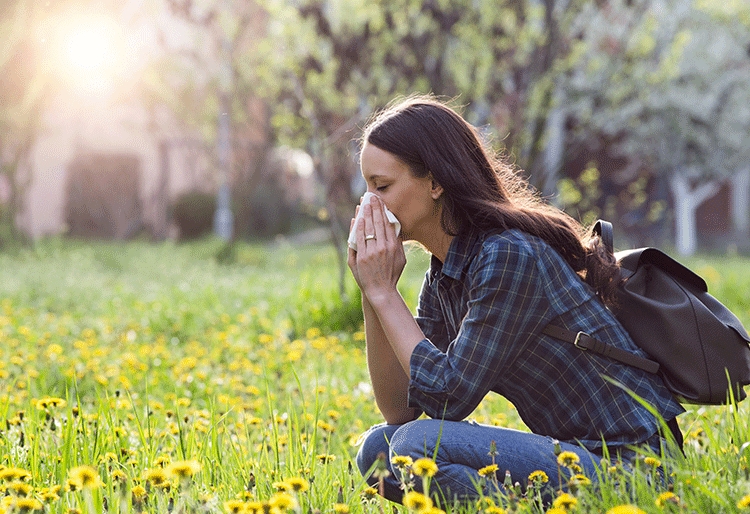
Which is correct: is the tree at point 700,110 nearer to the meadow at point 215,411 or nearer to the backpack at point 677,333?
the meadow at point 215,411

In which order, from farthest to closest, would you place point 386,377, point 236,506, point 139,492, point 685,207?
point 685,207 < point 386,377 < point 139,492 < point 236,506

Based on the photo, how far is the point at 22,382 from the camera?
3713 millimetres

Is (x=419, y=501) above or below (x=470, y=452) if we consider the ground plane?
above

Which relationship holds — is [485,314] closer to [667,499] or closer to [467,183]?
[467,183]

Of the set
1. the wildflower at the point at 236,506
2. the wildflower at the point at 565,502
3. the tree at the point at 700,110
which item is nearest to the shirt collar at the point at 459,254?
the wildflower at the point at 565,502

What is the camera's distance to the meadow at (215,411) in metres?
1.92

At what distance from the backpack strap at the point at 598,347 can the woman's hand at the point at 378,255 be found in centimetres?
45

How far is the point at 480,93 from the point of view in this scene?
27.8 feet

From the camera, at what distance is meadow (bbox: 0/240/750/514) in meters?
1.92

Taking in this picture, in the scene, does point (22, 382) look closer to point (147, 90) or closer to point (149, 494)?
point (149, 494)

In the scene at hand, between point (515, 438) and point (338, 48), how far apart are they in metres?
5.92

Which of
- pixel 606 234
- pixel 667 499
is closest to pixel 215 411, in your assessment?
pixel 606 234

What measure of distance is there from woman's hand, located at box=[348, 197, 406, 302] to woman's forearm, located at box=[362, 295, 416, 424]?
0.80 feet

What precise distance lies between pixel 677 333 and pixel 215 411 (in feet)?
5.89
